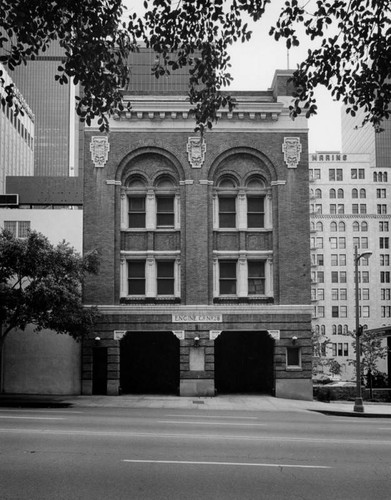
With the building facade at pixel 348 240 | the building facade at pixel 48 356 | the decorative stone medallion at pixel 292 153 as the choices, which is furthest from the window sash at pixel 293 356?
the building facade at pixel 348 240

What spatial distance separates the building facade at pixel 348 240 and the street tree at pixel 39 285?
104 meters

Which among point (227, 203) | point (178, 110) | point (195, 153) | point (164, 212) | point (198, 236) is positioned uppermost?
point (178, 110)

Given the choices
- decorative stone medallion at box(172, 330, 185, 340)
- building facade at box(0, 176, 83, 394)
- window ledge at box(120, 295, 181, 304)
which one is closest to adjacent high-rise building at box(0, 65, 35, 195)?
building facade at box(0, 176, 83, 394)

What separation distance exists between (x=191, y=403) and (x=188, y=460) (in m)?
18.4

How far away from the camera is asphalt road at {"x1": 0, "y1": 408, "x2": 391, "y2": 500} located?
37.4ft

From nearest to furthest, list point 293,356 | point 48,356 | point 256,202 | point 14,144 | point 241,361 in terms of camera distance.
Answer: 1. point 293,356
2. point 48,356
3. point 256,202
4. point 241,361
5. point 14,144

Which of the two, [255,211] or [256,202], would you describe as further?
[256,202]

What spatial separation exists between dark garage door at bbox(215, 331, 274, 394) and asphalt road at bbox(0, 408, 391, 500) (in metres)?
17.4

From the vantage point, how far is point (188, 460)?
14070mm

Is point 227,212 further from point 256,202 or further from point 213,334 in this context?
point 213,334

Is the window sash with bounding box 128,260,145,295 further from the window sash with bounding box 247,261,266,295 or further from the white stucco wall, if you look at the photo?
the window sash with bounding box 247,261,266,295

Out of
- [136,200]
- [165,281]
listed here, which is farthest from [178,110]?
[165,281]

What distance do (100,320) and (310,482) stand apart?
2489 centimetres

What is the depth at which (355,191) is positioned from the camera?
451ft
